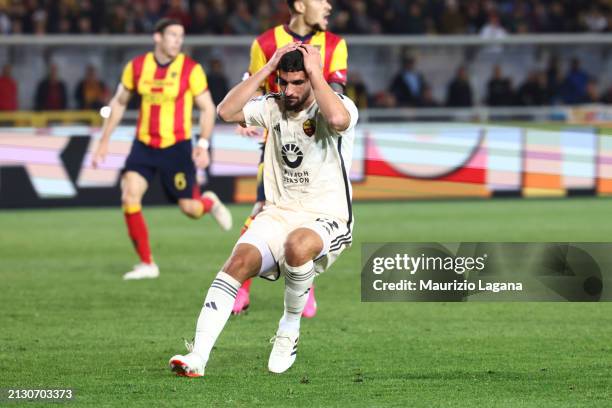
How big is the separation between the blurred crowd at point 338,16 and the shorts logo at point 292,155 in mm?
14694

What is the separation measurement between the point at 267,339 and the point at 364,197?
10499mm

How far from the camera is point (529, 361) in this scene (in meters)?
7.00

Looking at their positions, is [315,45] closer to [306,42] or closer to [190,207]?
[306,42]

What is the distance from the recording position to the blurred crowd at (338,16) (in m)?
21.1

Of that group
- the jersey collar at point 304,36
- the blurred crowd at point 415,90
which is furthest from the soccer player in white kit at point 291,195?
the blurred crowd at point 415,90

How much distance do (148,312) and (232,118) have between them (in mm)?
2600

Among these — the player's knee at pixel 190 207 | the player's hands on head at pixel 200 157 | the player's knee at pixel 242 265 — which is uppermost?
the player's knee at pixel 242 265

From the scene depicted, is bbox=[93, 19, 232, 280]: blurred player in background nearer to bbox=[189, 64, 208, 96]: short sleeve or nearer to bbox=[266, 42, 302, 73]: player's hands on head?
bbox=[189, 64, 208, 96]: short sleeve

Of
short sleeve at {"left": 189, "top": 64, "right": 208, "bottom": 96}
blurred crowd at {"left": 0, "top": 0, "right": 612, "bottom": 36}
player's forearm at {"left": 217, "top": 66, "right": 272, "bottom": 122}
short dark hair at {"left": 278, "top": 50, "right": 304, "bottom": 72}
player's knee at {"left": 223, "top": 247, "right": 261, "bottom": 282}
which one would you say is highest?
short dark hair at {"left": 278, "top": 50, "right": 304, "bottom": 72}

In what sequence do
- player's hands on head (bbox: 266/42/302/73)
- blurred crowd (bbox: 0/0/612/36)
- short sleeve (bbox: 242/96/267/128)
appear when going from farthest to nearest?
blurred crowd (bbox: 0/0/612/36), short sleeve (bbox: 242/96/267/128), player's hands on head (bbox: 266/42/302/73)

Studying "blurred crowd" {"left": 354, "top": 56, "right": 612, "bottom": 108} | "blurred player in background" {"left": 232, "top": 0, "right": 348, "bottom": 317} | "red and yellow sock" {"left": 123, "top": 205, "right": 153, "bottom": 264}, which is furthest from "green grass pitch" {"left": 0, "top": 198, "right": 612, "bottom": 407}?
"blurred crowd" {"left": 354, "top": 56, "right": 612, "bottom": 108}

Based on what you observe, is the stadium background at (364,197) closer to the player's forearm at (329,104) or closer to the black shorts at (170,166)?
the black shorts at (170,166)

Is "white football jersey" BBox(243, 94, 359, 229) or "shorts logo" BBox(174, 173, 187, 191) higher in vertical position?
"white football jersey" BBox(243, 94, 359, 229)

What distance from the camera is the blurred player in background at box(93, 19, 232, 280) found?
10.9 meters
